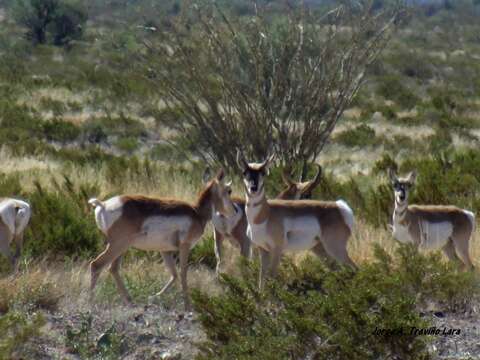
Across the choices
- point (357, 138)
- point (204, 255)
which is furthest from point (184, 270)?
point (357, 138)

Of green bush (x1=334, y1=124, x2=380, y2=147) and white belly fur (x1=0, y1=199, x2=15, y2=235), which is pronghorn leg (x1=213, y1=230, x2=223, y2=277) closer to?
white belly fur (x1=0, y1=199, x2=15, y2=235)

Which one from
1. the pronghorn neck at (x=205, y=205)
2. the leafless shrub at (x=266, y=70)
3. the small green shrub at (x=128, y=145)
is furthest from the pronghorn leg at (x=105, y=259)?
the small green shrub at (x=128, y=145)

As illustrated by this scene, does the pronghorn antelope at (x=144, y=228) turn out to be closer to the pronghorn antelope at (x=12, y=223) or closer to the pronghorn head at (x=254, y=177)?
the pronghorn head at (x=254, y=177)

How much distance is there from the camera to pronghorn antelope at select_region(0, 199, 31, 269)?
9.38m

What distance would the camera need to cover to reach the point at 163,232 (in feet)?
28.1

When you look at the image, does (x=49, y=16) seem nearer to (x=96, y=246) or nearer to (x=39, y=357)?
(x=96, y=246)

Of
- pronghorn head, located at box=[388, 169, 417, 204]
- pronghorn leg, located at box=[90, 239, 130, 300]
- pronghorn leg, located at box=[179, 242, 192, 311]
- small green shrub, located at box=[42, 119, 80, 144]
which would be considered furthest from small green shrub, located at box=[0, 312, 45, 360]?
small green shrub, located at box=[42, 119, 80, 144]

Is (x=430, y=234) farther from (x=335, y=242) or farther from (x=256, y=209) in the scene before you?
(x=256, y=209)

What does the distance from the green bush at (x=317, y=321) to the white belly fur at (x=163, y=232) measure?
129cm

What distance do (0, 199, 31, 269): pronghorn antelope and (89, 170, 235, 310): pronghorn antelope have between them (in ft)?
4.09

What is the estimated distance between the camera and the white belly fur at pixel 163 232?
850cm

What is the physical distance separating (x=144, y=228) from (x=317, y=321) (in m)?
2.53

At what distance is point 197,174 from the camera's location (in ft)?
53.7

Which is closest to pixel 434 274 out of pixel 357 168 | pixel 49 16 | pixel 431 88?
pixel 357 168
